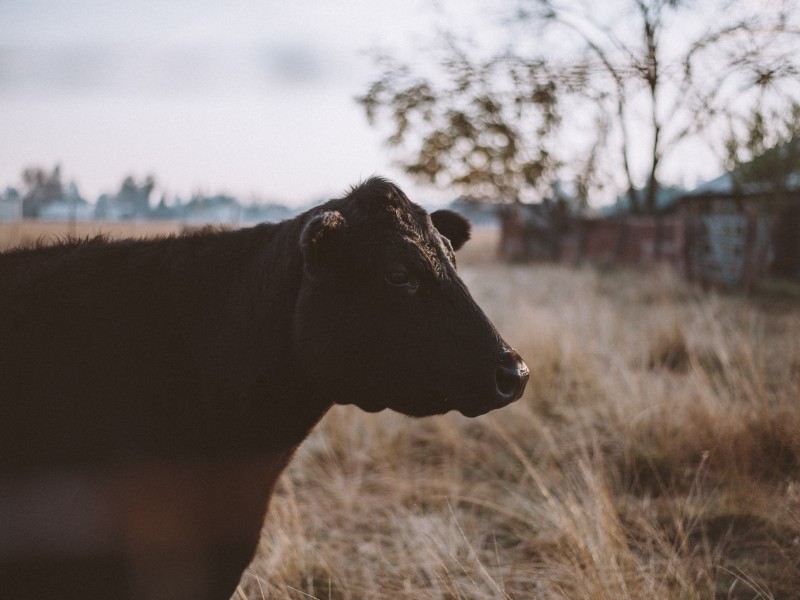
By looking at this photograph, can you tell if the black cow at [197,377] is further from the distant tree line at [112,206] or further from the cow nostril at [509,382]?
the distant tree line at [112,206]

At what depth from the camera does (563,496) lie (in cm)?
332

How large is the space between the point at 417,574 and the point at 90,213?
749 inches

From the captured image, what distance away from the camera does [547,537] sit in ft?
10.3

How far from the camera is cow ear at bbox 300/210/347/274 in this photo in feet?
6.32

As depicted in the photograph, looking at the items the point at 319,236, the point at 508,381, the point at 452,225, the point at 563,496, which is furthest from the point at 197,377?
the point at 563,496

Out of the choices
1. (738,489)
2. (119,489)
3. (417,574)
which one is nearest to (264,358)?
(119,489)

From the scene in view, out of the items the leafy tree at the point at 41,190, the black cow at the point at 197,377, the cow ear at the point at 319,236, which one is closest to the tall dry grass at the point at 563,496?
the black cow at the point at 197,377

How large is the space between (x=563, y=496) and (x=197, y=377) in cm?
→ 221

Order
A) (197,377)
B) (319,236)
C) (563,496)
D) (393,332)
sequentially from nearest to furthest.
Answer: (319,236) → (393,332) → (197,377) → (563,496)

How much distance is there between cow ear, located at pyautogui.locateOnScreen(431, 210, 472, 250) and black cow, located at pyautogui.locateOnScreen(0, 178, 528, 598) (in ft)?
1.59

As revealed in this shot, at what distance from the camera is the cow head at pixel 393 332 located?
6.72 ft

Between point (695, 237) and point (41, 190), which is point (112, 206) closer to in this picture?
point (41, 190)

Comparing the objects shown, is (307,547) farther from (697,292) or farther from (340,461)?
(697,292)

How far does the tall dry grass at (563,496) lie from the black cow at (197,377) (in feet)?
2.16
